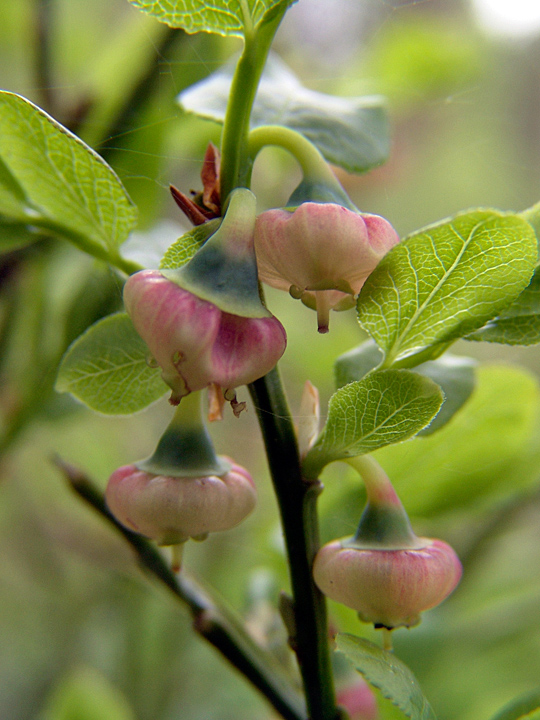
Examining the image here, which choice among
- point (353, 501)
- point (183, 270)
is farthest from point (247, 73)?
point (353, 501)

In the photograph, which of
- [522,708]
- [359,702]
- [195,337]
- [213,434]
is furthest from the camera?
[213,434]

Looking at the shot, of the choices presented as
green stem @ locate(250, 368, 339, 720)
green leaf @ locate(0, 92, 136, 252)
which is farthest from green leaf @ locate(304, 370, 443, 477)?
green leaf @ locate(0, 92, 136, 252)

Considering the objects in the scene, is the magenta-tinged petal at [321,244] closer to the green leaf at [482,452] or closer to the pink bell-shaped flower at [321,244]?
the pink bell-shaped flower at [321,244]

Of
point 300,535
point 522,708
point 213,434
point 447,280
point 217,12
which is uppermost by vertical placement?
point 217,12

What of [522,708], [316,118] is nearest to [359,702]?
[522,708]

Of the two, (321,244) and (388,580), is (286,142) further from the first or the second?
(388,580)

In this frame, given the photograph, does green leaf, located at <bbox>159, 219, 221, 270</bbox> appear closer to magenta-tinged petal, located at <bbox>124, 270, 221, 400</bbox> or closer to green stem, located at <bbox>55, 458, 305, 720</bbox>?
magenta-tinged petal, located at <bbox>124, 270, 221, 400</bbox>
